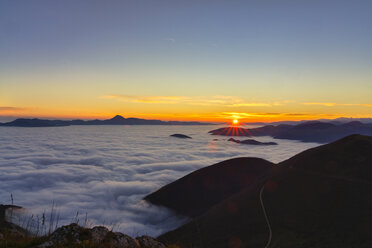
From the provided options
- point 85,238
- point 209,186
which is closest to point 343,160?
point 209,186

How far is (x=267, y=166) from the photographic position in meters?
83.3

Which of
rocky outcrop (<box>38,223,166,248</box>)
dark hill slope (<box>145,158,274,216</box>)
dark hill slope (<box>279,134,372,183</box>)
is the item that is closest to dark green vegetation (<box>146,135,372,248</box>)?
dark hill slope (<box>279,134,372,183</box>)

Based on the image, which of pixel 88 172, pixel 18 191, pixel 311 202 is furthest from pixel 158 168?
pixel 311 202

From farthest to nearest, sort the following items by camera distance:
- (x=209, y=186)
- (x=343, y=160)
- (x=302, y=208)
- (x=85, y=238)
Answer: (x=209, y=186) → (x=343, y=160) → (x=302, y=208) → (x=85, y=238)

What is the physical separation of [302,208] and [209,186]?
3777 centimetres

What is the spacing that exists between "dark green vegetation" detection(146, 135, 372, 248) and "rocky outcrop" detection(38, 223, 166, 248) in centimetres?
1505

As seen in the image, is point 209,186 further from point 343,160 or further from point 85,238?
point 85,238

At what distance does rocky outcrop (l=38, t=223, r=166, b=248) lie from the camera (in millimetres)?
7077

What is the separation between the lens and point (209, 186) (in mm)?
76812

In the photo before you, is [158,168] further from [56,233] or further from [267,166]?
[56,233]

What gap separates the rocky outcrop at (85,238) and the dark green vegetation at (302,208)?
15.0 m

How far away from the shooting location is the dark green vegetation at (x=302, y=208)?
32938 mm

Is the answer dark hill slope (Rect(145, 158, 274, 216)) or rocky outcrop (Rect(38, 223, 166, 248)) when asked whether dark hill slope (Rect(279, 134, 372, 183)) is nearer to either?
dark hill slope (Rect(145, 158, 274, 216))

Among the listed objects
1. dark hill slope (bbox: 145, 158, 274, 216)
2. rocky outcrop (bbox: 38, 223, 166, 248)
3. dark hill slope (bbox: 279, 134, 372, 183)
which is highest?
rocky outcrop (bbox: 38, 223, 166, 248)
